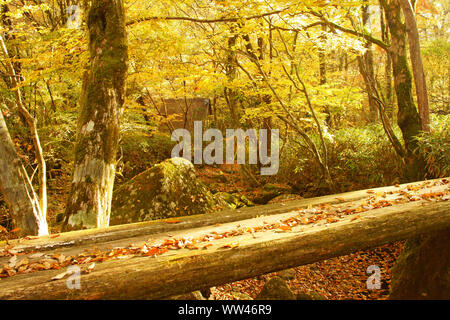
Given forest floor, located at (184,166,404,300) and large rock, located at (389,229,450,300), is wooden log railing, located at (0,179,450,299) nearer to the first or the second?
large rock, located at (389,229,450,300)

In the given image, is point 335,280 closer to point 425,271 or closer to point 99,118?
point 425,271

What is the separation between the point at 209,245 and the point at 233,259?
0.21m

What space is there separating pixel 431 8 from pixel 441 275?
554 inches

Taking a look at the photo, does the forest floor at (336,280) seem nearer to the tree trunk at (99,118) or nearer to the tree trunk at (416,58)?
the tree trunk at (99,118)

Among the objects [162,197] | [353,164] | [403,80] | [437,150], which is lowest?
[162,197]

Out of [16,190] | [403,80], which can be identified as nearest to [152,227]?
[16,190]

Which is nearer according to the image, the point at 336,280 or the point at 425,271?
the point at 425,271

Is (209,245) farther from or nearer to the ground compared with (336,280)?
farther from the ground

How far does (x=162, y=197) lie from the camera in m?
4.73

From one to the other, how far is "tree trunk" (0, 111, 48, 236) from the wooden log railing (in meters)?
1.41

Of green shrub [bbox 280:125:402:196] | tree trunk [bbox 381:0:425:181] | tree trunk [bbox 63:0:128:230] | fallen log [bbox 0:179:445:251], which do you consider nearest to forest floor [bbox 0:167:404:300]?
fallen log [bbox 0:179:445:251]

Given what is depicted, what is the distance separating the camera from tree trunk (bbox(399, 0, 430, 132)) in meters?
5.00

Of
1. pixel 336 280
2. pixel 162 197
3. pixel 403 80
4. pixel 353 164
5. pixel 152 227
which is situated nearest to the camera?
pixel 152 227
